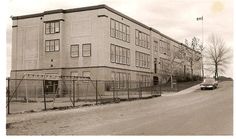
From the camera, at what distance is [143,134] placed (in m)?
11.6

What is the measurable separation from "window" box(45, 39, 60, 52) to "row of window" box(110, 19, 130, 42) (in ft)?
25.7

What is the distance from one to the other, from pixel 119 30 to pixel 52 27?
9.56 m

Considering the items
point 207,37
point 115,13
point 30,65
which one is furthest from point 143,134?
point 30,65

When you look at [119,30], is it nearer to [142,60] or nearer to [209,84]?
[142,60]

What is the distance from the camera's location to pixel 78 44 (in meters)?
44.5

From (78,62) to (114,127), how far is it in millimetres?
31816

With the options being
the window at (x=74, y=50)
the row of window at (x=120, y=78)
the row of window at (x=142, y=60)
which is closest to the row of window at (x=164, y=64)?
the row of window at (x=142, y=60)

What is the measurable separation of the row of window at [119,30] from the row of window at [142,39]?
3783 millimetres

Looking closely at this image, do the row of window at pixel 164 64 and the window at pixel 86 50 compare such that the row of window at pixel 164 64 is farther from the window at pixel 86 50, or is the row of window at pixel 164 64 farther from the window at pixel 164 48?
the window at pixel 86 50

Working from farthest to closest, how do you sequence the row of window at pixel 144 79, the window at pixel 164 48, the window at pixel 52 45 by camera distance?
1. the window at pixel 164 48
2. the row of window at pixel 144 79
3. the window at pixel 52 45

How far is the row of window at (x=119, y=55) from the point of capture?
45169 millimetres

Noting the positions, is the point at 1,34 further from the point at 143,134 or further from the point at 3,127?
the point at 143,134

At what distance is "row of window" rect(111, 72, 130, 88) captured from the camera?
1756 inches

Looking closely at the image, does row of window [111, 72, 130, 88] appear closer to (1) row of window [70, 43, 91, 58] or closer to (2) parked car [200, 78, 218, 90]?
(1) row of window [70, 43, 91, 58]
